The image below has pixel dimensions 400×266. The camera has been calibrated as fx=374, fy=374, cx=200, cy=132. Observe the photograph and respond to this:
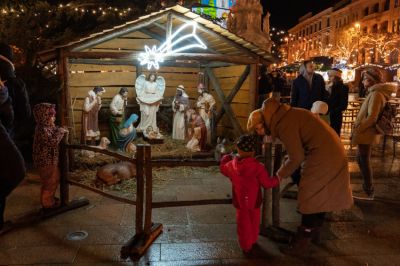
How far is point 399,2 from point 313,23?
32592mm

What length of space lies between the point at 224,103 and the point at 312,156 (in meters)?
7.34

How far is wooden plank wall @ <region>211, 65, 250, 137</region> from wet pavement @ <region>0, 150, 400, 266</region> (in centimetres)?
491

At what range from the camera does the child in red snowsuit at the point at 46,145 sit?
229 inches

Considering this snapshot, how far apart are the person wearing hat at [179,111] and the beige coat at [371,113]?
566cm

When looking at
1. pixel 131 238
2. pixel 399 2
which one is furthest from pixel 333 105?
pixel 399 2

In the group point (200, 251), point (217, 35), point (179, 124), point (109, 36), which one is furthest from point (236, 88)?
point (200, 251)

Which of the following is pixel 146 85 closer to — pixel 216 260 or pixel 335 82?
pixel 335 82

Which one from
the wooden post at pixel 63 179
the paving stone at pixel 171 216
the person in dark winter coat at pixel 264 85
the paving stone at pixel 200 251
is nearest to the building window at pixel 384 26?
the person in dark winter coat at pixel 264 85

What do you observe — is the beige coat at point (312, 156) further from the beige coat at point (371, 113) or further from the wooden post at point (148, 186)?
the beige coat at point (371, 113)

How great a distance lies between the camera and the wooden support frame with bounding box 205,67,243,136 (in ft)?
35.0

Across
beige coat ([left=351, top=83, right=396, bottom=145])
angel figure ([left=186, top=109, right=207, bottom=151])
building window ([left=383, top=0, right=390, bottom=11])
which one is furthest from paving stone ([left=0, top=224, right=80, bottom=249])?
building window ([left=383, top=0, right=390, bottom=11])

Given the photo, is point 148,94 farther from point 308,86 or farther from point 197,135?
point 308,86

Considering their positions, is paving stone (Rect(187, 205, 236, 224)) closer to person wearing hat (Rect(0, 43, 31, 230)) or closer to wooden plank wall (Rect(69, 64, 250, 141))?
person wearing hat (Rect(0, 43, 31, 230))

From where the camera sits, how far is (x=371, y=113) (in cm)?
650
